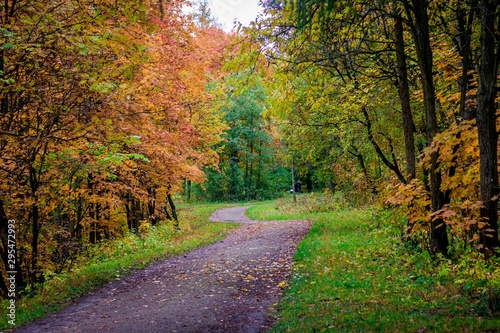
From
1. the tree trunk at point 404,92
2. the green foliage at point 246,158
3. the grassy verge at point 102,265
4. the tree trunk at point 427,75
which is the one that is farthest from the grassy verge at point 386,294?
the green foliage at point 246,158

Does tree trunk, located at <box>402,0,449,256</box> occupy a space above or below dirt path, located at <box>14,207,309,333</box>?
above

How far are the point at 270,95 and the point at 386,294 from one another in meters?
4.82

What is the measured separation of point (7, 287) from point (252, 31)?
794 centimetres

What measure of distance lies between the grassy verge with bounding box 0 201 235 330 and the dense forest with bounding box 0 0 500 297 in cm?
89

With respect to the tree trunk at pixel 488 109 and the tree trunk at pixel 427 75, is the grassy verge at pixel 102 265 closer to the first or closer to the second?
the tree trunk at pixel 427 75

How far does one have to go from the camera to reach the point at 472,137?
20.3ft

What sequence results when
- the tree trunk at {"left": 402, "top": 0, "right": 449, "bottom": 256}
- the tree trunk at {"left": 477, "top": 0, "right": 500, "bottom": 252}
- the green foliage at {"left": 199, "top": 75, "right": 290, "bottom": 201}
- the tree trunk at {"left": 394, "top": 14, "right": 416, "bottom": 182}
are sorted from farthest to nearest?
the green foliage at {"left": 199, "top": 75, "right": 290, "bottom": 201}, the tree trunk at {"left": 394, "top": 14, "right": 416, "bottom": 182}, the tree trunk at {"left": 402, "top": 0, "right": 449, "bottom": 256}, the tree trunk at {"left": 477, "top": 0, "right": 500, "bottom": 252}

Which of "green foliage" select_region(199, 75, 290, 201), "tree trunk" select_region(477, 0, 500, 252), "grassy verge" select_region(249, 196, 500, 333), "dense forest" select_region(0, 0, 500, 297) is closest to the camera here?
"grassy verge" select_region(249, 196, 500, 333)

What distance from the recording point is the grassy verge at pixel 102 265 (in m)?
7.51

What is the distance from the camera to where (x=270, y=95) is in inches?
348

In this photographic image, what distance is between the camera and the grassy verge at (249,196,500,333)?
4.69 m

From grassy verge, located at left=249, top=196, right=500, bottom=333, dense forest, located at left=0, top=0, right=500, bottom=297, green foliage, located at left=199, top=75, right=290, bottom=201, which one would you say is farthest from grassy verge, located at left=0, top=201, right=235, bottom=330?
green foliage, located at left=199, top=75, right=290, bottom=201

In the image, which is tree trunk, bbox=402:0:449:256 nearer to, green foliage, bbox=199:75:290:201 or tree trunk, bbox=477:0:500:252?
tree trunk, bbox=477:0:500:252

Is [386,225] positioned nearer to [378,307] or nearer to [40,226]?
[378,307]
